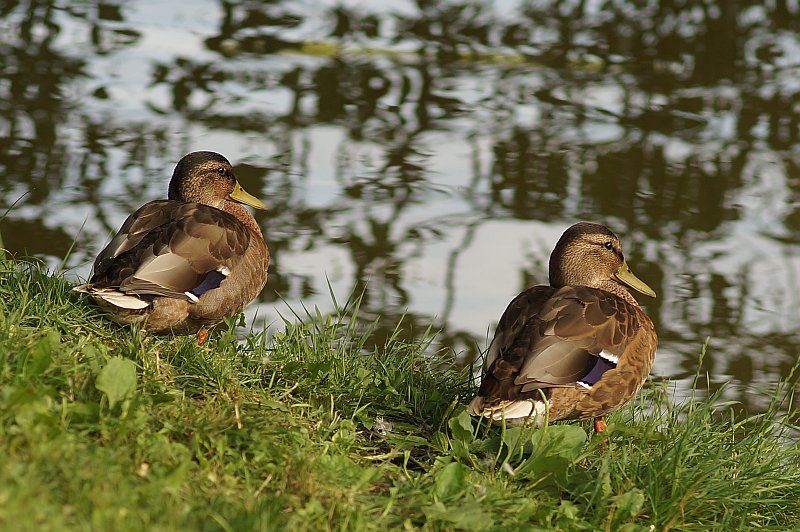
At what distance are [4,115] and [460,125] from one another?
10.7ft

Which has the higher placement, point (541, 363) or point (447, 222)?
point (541, 363)

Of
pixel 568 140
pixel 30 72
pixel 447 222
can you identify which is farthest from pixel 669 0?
pixel 30 72

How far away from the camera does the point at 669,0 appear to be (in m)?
11.3

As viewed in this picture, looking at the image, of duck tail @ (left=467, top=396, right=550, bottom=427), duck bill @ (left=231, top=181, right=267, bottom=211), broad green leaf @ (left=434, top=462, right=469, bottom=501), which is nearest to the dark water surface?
duck bill @ (left=231, top=181, right=267, bottom=211)

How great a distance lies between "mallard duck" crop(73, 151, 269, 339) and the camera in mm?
4613

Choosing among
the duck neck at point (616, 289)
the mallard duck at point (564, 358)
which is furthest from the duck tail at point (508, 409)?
the duck neck at point (616, 289)

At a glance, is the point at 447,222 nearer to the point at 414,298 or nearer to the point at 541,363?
the point at 414,298

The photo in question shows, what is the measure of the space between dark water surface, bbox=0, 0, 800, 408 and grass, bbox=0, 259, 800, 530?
3.62ft

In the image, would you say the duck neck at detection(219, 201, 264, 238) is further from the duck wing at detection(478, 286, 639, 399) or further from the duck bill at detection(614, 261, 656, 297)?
the duck bill at detection(614, 261, 656, 297)

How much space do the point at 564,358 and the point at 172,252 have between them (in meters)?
1.62

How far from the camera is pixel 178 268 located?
4.77m

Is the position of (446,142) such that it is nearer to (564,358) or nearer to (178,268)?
(178,268)

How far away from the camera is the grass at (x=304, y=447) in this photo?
130 inches

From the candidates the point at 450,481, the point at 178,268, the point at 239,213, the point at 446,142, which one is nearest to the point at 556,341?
the point at 450,481
